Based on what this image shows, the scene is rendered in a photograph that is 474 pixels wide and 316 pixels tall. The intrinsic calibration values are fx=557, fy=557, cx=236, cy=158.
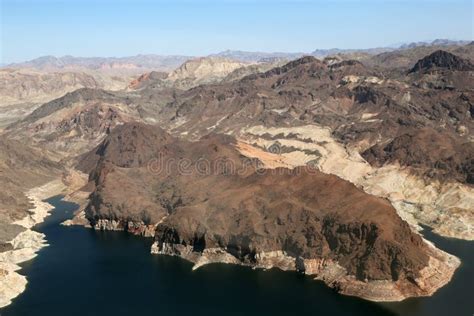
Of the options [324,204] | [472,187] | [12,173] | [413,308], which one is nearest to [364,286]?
[413,308]

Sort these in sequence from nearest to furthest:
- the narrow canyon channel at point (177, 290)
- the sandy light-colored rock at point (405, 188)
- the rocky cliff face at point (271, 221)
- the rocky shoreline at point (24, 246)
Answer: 1. the narrow canyon channel at point (177, 290)
2. the rocky shoreline at point (24, 246)
3. the rocky cliff face at point (271, 221)
4. the sandy light-colored rock at point (405, 188)

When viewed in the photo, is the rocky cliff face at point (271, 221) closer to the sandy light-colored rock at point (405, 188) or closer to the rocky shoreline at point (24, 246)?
the rocky shoreline at point (24, 246)

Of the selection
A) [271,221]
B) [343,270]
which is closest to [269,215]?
[271,221]

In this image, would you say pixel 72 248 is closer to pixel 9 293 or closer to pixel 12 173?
pixel 9 293

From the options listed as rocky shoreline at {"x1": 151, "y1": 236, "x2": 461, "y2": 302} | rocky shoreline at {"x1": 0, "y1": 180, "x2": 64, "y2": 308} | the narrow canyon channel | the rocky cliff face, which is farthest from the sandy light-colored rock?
rocky shoreline at {"x1": 0, "y1": 180, "x2": 64, "y2": 308}

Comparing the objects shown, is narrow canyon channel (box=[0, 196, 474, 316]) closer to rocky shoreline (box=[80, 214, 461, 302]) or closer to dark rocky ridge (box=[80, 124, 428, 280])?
rocky shoreline (box=[80, 214, 461, 302])

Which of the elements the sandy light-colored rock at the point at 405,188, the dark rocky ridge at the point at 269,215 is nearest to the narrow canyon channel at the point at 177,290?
the dark rocky ridge at the point at 269,215
